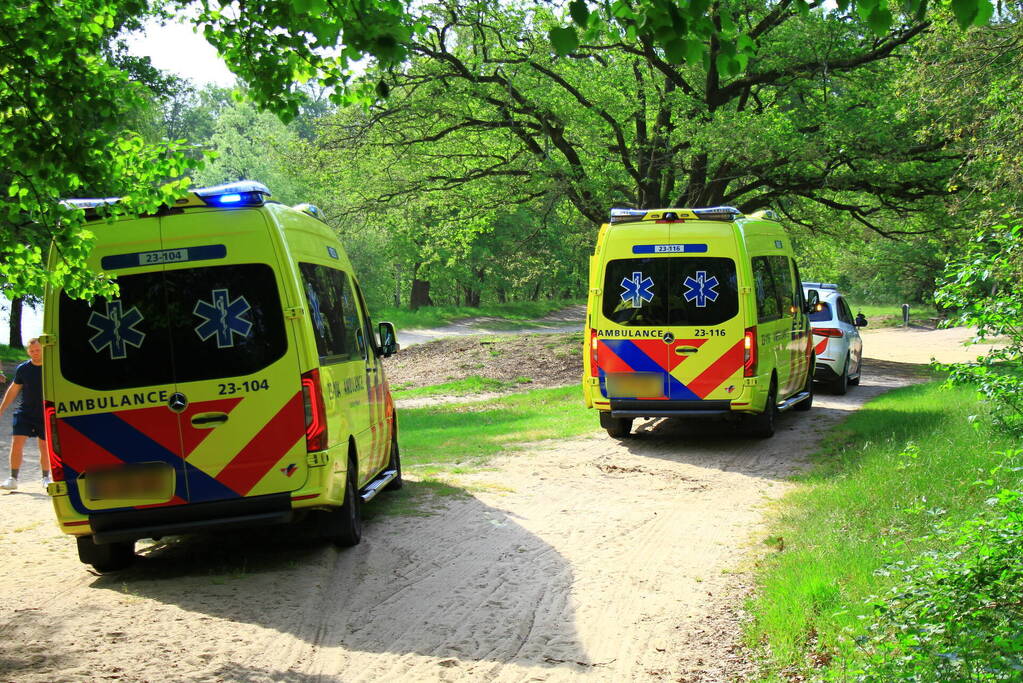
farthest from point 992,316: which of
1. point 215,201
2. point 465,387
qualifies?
point 465,387

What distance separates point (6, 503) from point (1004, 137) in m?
13.7

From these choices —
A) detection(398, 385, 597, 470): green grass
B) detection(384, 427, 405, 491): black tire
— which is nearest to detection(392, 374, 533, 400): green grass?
detection(398, 385, 597, 470): green grass

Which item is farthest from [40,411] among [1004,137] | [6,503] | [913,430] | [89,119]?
[1004,137]

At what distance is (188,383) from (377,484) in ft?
8.00

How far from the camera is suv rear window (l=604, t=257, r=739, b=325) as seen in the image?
483 inches

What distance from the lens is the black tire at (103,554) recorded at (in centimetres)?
745

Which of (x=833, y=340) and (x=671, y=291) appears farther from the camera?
(x=833, y=340)

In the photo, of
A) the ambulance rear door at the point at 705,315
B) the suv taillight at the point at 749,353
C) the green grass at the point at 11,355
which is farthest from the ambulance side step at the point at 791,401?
the green grass at the point at 11,355

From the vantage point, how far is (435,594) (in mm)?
6730

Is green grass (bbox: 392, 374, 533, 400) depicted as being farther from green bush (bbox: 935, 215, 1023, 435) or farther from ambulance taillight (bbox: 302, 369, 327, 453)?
ambulance taillight (bbox: 302, 369, 327, 453)

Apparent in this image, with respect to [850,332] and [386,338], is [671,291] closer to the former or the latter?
[386,338]

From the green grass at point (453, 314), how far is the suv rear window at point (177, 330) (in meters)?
34.1

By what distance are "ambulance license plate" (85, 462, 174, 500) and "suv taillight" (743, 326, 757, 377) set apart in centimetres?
723

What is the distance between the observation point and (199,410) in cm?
704
